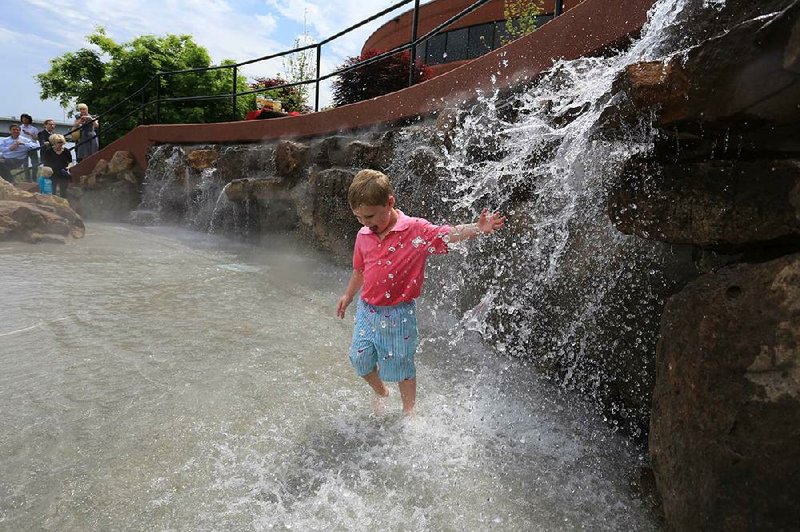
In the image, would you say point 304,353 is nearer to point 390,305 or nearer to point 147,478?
point 390,305

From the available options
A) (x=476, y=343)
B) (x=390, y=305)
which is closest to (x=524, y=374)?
(x=476, y=343)

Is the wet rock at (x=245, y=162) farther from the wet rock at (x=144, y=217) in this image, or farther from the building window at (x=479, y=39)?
the building window at (x=479, y=39)

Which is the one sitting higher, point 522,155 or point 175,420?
point 522,155

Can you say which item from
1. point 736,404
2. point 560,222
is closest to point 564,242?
point 560,222

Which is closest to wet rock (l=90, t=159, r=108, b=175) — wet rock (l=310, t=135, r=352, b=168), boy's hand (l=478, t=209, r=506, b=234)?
wet rock (l=310, t=135, r=352, b=168)

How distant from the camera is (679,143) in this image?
6.64 feet

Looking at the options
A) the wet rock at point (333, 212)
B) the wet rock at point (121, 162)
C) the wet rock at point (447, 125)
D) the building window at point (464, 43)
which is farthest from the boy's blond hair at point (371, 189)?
the building window at point (464, 43)

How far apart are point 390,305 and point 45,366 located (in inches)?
86.2

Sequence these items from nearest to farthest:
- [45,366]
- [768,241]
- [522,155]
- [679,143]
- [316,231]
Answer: [768,241] < [679,143] < [45,366] < [522,155] < [316,231]

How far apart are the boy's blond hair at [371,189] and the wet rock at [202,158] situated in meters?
7.48

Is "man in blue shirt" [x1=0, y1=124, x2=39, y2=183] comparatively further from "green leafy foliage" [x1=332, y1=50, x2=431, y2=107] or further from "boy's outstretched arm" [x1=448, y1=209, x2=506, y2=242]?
"boy's outstretched arm" [x1=448, y1=209, x2=506, y2=242]

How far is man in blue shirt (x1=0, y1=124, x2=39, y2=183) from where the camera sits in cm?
1196

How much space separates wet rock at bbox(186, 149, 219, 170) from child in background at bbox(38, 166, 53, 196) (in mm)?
4006

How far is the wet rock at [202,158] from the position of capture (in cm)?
921
